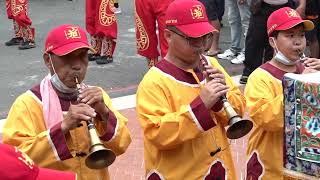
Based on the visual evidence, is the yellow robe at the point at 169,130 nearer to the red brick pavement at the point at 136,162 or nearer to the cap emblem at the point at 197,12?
the cap emblem at the point at 197,12

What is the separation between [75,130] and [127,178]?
7.78ft

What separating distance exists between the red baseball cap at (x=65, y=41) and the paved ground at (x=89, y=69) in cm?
433

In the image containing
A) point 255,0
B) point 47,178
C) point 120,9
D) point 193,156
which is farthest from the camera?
point 120,9

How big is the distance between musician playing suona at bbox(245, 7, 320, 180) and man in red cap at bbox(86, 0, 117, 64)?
5.06m

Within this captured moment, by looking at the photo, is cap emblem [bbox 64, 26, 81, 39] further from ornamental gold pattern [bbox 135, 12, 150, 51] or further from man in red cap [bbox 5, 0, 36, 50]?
man in red cap [bbox 5, 0, 36, 50]

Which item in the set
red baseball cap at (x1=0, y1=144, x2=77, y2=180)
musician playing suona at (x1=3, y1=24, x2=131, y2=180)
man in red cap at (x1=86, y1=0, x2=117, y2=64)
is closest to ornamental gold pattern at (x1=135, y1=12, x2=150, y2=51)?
man in red cap at (x1=86, y1=0, x2=117, y2=64)

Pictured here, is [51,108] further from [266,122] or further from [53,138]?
[266,122]

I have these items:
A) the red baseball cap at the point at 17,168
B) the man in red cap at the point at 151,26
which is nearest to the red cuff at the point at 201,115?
the red baseball cap at the point at 17,168

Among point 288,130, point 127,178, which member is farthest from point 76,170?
point 127,178

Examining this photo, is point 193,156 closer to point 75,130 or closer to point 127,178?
point 75,130

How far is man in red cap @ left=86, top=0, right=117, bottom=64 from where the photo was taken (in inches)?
356

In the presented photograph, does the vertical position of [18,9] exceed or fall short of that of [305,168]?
it falls short

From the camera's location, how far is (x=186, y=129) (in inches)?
134

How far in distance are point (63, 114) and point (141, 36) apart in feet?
13.8
